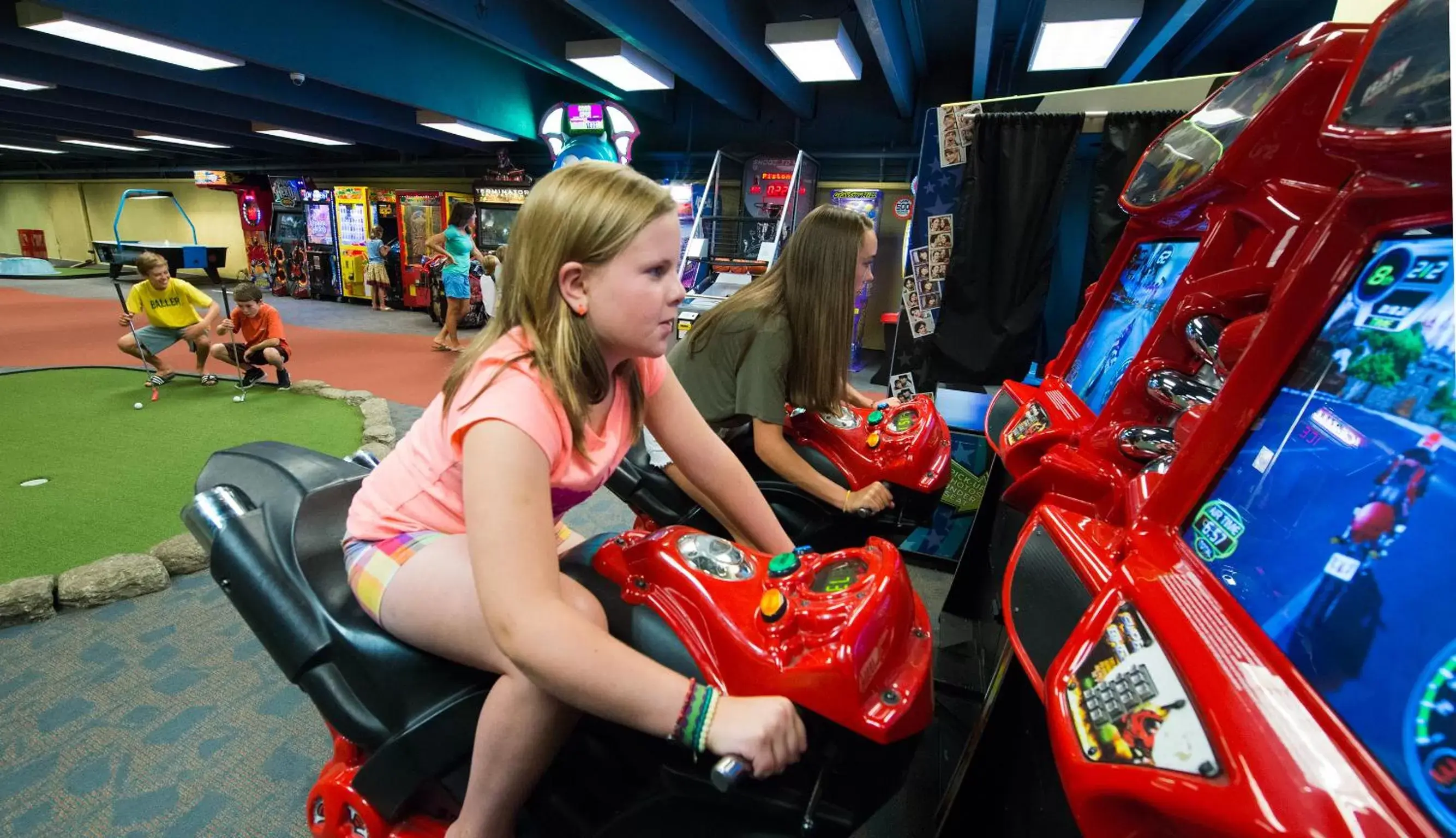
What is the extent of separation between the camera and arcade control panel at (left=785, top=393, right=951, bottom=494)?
189 cm

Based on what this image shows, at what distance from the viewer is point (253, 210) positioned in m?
13.1

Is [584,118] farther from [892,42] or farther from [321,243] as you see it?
[321,243]

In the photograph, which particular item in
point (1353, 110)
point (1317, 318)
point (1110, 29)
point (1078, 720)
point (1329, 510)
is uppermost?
point (1110, 29)

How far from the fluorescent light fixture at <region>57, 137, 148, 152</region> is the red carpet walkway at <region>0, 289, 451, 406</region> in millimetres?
4600

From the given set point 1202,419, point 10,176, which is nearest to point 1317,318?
point 1202,419

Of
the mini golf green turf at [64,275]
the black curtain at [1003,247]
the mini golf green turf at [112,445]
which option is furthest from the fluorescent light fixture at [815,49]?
the mini golf green turf at [64,275]

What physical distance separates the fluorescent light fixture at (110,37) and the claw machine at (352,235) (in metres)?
5.08

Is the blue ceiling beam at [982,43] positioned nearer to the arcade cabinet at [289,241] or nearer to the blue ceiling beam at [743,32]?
the blue ceiling beam at [743,32]

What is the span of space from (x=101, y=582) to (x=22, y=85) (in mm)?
7695

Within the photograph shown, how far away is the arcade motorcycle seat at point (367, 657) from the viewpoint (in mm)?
993

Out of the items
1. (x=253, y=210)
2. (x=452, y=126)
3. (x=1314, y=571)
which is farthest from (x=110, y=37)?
(x=253, y=210)

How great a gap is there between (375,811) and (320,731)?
78cm

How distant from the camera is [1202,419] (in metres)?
0.83

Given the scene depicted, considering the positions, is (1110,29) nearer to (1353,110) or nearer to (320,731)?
(1353,110)
